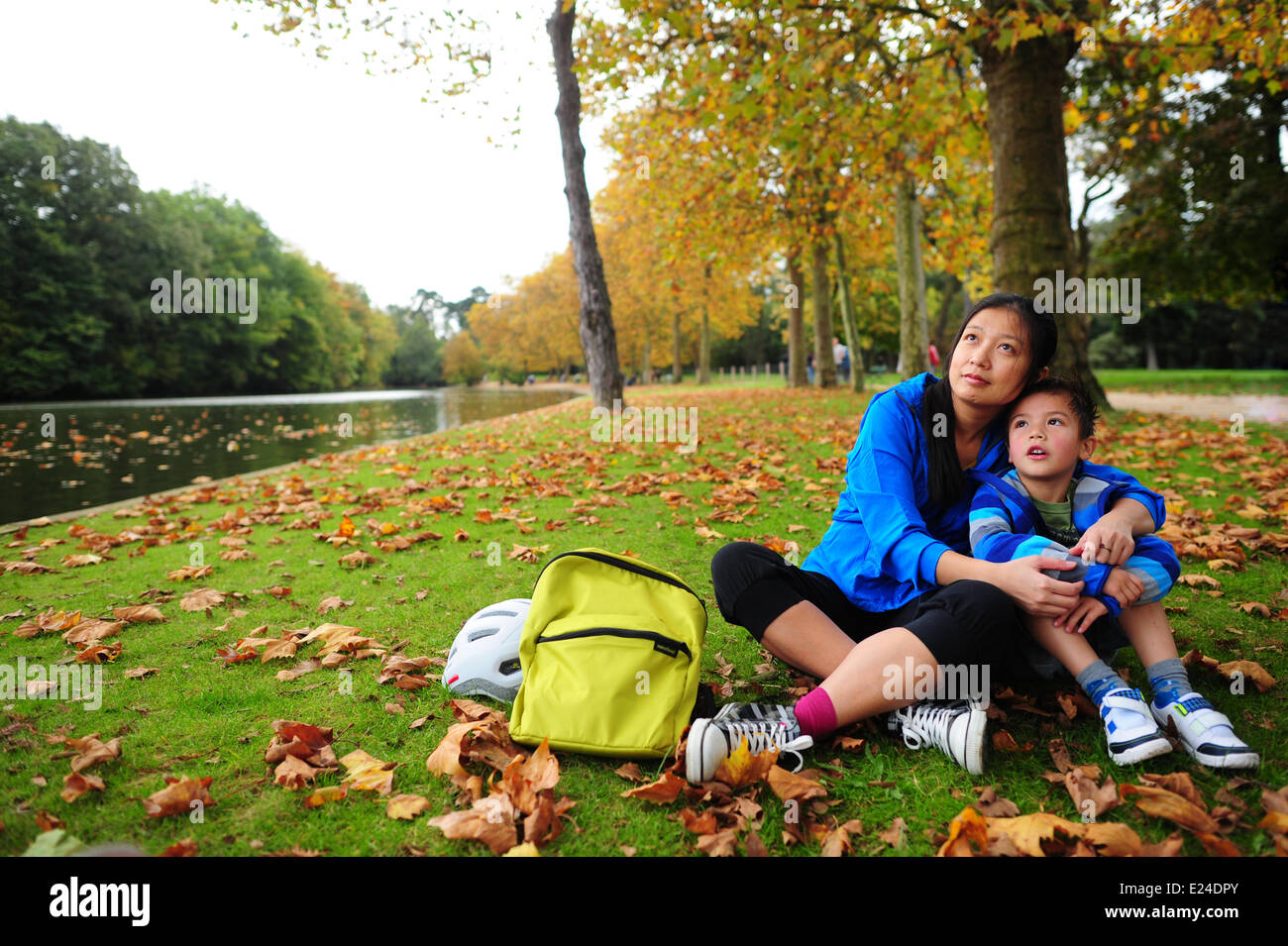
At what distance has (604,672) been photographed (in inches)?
85.9

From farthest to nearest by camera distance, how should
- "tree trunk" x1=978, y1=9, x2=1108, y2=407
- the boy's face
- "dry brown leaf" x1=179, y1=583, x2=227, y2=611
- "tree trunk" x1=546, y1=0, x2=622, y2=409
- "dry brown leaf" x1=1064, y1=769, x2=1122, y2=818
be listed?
"tree trunk" x1=546, y1=0, x2=622, y2=409 → "tree trunk" x1=978, y1=9, x2=1108, y2=407 → "dry brown leaf" x1=179, y1=583, x2=227, y2=611 → the boy's face → "dry brown leaf" x1=1064, y1=769, x2=1122, y2=818

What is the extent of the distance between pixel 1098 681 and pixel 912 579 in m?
0.62

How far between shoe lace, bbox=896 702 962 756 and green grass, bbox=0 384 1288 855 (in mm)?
61

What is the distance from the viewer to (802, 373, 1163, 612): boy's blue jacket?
91.8 inches

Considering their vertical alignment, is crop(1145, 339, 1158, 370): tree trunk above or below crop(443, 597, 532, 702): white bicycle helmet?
above

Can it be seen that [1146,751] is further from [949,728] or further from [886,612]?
[886,612]

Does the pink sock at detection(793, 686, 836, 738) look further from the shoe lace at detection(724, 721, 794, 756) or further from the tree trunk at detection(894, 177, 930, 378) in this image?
the tree trunk at detection(894, 177, 930, 378)

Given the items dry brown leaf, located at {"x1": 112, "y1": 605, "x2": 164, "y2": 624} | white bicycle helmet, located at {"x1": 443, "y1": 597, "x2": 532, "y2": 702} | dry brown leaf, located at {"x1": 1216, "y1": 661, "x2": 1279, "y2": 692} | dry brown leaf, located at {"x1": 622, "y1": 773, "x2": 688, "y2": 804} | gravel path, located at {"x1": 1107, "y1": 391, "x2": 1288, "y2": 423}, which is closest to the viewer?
dry brown leaf, located at {"x1": 622, "y1": 773, "x2": 688, "y2": 804}

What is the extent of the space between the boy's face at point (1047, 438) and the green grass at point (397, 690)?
85 cm

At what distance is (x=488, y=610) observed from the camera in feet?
9.33

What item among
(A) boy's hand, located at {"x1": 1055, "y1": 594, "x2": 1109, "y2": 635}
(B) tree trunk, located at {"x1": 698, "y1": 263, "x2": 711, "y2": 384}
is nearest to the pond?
(A) boy's hand, located at {"x1": 1055, "y1": 594, "x2": 1109, "y2": 635}

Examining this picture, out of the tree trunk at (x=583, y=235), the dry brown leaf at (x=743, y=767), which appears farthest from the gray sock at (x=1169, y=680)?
the tree trunk at (x=583, y=235)
